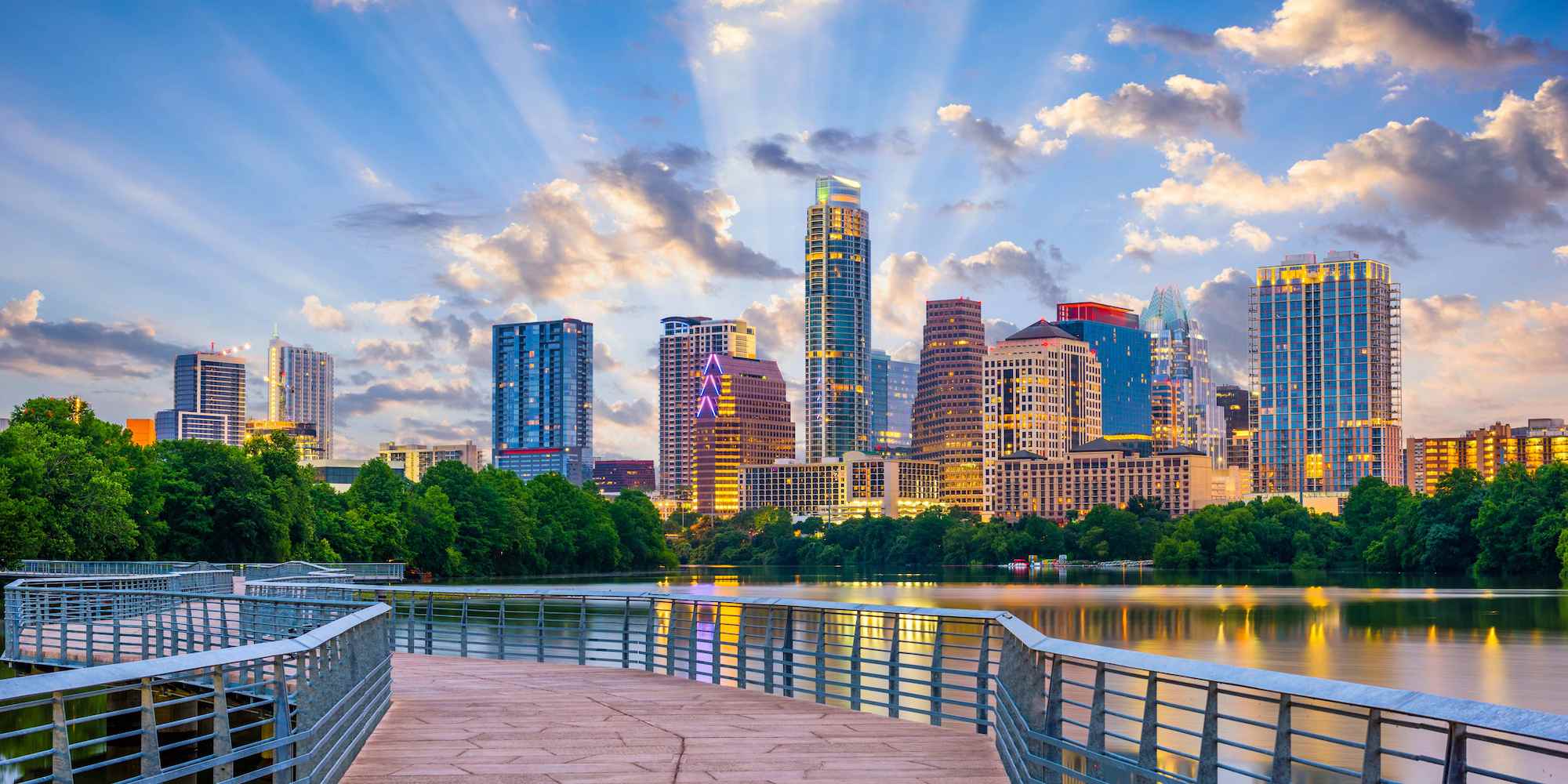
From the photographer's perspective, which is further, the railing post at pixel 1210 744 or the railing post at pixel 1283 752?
the railing post at pixel 1210 744

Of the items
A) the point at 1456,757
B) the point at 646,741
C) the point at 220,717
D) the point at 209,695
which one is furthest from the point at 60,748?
the point at 646,741

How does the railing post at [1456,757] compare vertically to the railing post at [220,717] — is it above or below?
above

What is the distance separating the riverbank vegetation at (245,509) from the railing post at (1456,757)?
80.9 m

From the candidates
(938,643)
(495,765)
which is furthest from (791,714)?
(495,765)

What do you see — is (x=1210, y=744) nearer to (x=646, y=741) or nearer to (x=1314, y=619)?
(x=646, y=741)

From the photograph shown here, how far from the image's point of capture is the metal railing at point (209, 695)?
29.7 feet

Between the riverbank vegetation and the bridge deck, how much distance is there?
216 ft

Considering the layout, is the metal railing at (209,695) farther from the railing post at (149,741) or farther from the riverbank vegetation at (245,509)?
the riverbank vegetation at (245,509)

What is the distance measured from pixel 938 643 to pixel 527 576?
129 m

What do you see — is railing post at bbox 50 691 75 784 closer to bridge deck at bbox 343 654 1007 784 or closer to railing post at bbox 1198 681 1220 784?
bridge deck at bbox 343 654 1007 784

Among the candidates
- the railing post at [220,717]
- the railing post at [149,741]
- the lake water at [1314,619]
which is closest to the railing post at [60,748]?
the railing post at [149,741]

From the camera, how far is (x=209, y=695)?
32.6 feet

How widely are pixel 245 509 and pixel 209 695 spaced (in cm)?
9364

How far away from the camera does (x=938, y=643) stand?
18.3 metres
